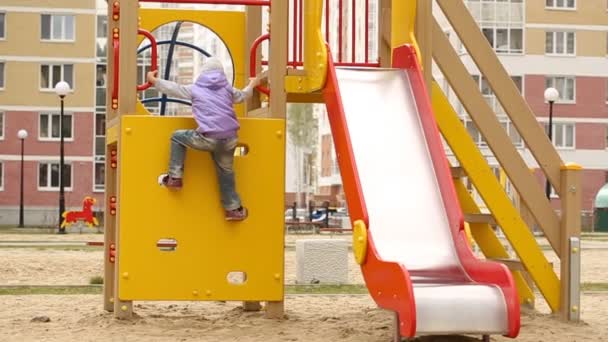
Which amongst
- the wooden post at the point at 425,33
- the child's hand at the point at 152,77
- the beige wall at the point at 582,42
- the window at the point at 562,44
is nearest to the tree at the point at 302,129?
the beige wall at the point at 582,42

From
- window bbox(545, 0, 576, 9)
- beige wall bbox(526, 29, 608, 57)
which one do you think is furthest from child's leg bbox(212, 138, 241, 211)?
window bbox(545, 0, 576, 9)

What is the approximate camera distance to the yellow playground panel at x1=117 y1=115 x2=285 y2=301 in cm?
1131

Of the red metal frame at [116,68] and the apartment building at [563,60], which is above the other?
the apartment building at [563,60]

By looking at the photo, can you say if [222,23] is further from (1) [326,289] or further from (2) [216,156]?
(1) [326,289]

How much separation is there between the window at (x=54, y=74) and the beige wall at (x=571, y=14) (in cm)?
2348

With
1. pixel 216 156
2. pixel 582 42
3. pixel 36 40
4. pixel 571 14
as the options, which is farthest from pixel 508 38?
pixel 216 156

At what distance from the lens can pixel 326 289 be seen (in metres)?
16.8

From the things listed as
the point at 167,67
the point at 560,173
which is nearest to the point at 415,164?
the point at 560,173

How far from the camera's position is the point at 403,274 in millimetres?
9078

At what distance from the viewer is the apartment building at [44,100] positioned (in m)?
65.4

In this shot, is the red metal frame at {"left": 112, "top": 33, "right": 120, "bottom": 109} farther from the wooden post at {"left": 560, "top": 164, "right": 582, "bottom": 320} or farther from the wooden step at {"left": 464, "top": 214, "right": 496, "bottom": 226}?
the wooden post at {"left": 560, "top": 164, "right": 582, "bottom": 320}

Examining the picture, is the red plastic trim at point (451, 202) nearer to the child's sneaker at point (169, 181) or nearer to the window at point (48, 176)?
the child's sneaker at point (169, 181)

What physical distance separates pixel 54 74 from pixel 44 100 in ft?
4.76

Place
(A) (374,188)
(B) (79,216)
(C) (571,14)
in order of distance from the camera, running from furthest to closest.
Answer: (C) (571,14) < (B) (79,216) < (A) (374,188)
